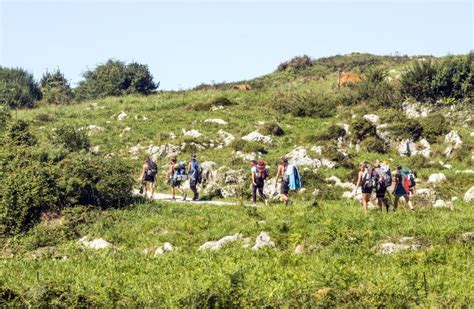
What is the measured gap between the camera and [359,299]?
11.1m

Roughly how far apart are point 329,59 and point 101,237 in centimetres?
8703

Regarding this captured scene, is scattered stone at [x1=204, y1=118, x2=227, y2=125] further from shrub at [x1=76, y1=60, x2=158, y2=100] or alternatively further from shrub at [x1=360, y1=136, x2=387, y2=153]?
shrub at [x1=76, y1=60, x2=158, y2=100]

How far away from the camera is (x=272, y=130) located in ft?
136

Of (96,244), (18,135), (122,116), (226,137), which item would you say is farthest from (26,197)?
(122,116)

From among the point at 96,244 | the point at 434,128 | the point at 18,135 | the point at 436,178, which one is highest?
the point at 18,135

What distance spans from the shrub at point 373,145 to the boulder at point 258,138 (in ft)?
20.8

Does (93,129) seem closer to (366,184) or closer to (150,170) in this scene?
(150,170)

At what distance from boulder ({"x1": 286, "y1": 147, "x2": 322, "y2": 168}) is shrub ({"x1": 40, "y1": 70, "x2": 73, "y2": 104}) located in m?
46.9

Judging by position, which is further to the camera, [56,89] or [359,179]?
[56,89]

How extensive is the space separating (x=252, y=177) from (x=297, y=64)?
210 ft

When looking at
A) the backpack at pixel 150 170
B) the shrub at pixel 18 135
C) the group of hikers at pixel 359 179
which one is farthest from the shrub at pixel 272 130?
the shrub at pixel 18 135

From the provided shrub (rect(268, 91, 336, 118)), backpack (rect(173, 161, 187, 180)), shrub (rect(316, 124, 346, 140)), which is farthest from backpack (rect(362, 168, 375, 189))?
shrub (rect(268, 91, 336, 118))

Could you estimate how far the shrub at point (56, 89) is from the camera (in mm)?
72844

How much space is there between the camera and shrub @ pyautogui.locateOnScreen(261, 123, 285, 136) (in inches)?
1619
